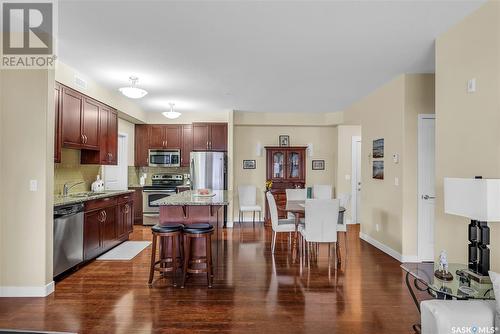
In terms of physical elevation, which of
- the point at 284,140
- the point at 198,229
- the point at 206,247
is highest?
the point at 284,140

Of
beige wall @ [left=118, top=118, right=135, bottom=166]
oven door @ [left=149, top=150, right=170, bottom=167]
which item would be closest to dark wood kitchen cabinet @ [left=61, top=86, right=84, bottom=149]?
beige wall @ [left=118, top=118, right=135, bottom=166]

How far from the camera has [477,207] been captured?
6.31ft

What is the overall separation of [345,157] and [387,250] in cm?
298

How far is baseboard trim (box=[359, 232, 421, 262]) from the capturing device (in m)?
4.13

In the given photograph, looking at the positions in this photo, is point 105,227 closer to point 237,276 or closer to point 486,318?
point 237,276

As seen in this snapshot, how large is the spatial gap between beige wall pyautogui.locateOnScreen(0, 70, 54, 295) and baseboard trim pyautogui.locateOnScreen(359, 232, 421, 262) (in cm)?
431

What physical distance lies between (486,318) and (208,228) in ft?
8.01

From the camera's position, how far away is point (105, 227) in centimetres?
441

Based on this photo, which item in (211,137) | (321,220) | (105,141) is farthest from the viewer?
(211,137)

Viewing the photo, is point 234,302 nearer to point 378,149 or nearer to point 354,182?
point 378,149

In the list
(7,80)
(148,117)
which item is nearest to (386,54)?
(7,80)

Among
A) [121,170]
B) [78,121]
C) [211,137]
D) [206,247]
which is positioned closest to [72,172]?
[78,121]

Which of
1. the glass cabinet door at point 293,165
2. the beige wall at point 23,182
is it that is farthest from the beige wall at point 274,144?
the beige wall at point 23,182

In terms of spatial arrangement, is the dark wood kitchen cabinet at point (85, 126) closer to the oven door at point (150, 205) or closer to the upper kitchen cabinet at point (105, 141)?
the upper kitchen cabinet at point (105, 141)
